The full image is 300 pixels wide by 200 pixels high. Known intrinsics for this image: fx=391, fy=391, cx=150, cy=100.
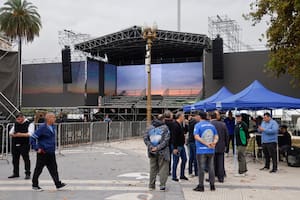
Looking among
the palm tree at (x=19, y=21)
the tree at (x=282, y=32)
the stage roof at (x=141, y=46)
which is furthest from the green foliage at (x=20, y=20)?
the tree at (x=282, y=32)

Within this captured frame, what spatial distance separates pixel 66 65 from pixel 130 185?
33015mm

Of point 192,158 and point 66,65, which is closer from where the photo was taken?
point 192,158

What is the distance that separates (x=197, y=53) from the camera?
41.3 m

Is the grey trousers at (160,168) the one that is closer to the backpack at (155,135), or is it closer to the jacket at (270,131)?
the backpack at (155,135)

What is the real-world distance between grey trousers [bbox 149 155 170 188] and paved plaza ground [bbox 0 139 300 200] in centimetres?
24

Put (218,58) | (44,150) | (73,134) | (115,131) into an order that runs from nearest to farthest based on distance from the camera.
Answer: (44,150), (73,134), (115,131), (218,58)

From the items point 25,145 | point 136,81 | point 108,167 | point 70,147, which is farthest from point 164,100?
point 25,145

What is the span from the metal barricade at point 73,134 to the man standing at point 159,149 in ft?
29.5

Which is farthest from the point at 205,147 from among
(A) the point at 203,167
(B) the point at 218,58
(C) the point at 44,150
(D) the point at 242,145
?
(B) the point at 218,58

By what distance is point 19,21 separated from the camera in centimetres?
3725

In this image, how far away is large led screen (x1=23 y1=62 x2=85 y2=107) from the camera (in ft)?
136

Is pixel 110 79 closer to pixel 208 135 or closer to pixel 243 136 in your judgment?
pixel 243 136

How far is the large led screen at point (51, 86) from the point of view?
41.3 metres

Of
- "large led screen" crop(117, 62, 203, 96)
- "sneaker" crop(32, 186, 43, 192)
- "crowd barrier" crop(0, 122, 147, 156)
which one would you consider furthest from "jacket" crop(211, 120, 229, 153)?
"large led screen" crop(117, 62, 203, 96)
